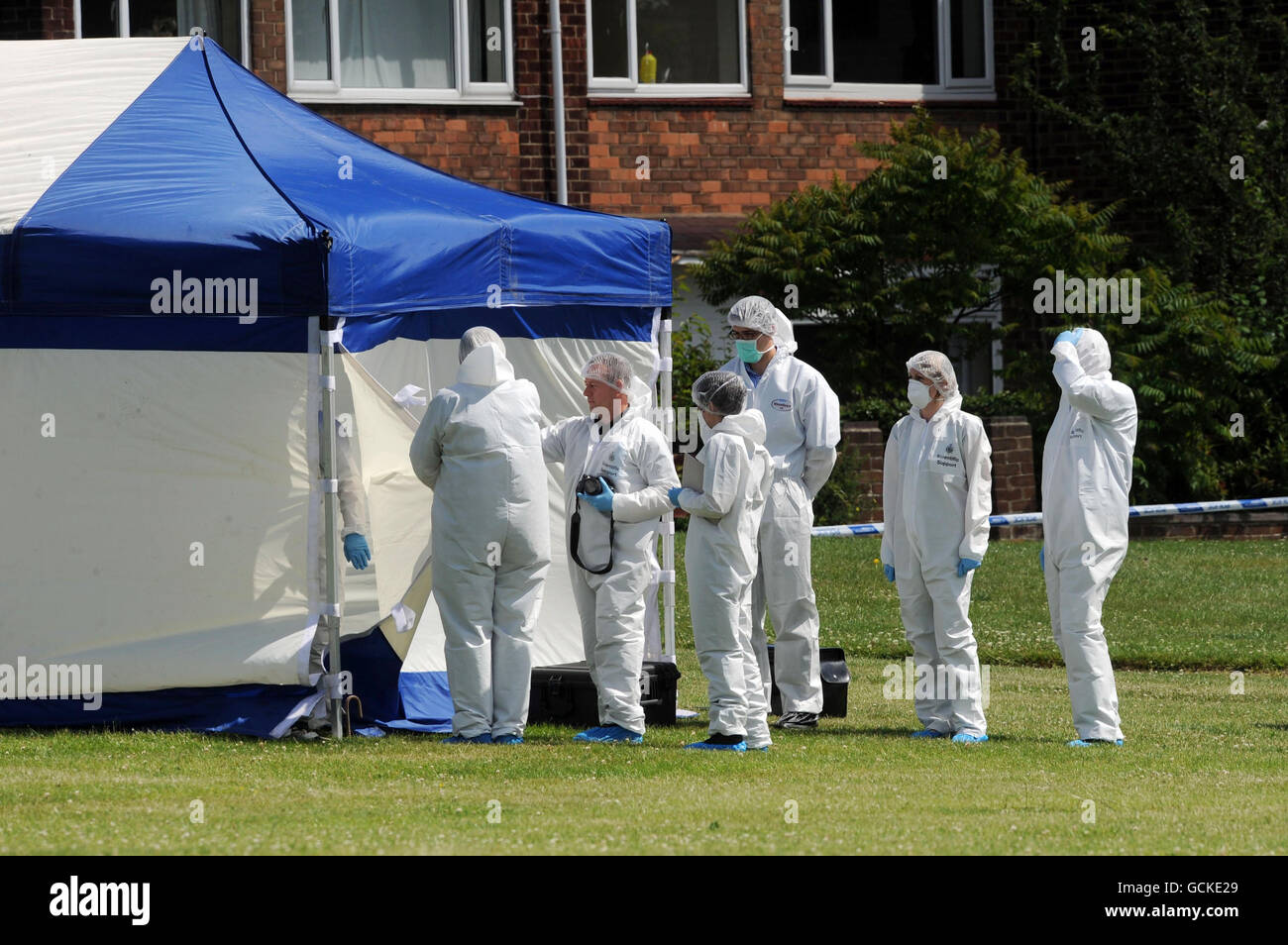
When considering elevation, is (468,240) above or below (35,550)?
above

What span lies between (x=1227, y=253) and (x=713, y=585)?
14745mm

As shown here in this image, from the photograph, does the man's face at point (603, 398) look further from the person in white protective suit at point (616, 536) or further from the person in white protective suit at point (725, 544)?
the person in white protective suit at point (725, 544)

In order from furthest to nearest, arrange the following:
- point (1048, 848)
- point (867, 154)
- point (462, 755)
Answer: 1. point (867, 154)
2. point (462, 755)
3. point (1048, 848)

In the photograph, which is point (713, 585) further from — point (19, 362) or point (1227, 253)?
point (1227, 253)

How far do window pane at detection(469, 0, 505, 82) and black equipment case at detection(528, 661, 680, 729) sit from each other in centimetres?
1213

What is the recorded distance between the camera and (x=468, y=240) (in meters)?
9.79

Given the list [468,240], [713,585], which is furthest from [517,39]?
[713,585]

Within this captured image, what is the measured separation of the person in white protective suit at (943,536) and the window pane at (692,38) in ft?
41.7

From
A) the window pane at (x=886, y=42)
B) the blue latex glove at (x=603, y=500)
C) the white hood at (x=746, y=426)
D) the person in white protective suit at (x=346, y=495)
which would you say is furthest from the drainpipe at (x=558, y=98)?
the white hood at (x=746, y=426)

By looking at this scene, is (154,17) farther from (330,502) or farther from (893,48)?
(330,502)

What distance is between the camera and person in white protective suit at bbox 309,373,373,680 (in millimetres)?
9359

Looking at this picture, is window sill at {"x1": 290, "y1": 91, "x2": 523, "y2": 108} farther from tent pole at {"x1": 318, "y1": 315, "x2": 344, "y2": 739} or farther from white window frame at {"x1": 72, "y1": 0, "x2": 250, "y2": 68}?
tent pole at {"x1": 318, "y1": 315, "x2": 344, "y2": 739}

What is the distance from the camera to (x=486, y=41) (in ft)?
68.7

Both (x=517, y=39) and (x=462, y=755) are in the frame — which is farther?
(x=517, y=39)
